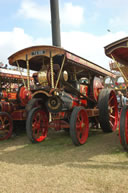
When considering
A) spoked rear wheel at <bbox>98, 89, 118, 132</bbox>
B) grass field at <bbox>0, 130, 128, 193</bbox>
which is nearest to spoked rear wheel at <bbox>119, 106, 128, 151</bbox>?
grass field at <bbox>0, 130, 128, 193</bbox>

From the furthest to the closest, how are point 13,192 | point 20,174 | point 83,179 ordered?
point 20,174 → point 83,179 → point 13,192

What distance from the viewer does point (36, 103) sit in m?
4.86

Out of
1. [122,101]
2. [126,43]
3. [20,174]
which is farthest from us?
[122,101]

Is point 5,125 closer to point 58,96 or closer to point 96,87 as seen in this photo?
point 58,96

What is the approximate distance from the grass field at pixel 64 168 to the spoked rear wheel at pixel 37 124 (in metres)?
0.28

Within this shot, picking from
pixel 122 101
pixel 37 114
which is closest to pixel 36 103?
pixel 37 114

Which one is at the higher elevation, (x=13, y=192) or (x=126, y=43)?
(x=126, y=43)

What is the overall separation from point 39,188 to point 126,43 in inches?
105

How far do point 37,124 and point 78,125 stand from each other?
1050mm

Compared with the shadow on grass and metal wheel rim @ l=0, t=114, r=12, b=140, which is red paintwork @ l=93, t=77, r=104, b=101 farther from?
metal wheel rim @ l=0, t=114, r=12, b=140

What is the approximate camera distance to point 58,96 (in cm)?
427

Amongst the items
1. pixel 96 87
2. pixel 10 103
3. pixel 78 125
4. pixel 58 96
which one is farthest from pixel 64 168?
pixel 10 103

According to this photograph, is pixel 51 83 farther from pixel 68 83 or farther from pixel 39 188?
pixel 39 188

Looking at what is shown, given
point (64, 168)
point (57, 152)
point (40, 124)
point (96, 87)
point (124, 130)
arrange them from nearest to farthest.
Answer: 1. point (64, 168)
2. point (124, 130)
3. point (57, 152)
4. point (40, 124)
5. point (96, 87)
